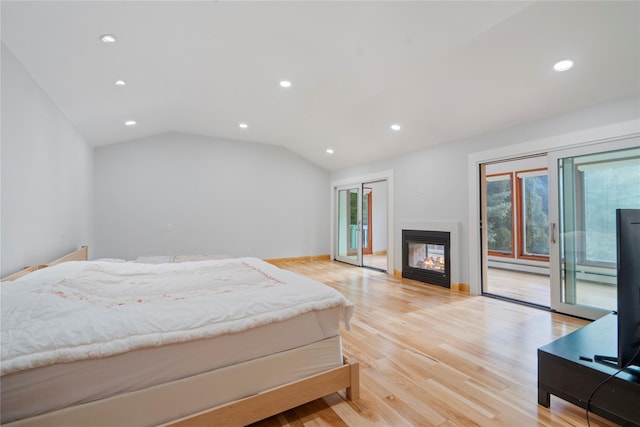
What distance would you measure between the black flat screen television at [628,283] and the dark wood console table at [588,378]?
17cm

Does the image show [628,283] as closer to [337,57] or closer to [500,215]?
[337,57]

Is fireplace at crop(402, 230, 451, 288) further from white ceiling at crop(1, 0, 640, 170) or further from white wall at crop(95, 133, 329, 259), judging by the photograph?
white wall at crop(95, 133, 329, 259)

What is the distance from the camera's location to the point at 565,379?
1.64m

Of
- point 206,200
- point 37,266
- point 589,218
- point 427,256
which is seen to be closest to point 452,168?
point 427,256

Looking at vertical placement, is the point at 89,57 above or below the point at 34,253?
above

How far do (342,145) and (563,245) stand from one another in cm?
388

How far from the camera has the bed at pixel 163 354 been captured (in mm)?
1104

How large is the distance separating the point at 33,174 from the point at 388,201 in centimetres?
506

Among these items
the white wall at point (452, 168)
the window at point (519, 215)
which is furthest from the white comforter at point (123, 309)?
the window at point (519, 215)

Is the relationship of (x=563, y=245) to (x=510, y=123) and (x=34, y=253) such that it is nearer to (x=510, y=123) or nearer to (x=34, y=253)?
(x=510, y=123)

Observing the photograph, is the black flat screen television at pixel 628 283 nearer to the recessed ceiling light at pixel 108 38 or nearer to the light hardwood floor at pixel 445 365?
the light hardwood floor at pixel 445 365

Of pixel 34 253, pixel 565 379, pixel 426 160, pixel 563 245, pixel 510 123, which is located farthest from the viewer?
pixel 426 160

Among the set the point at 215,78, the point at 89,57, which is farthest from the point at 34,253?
the point at 215,78

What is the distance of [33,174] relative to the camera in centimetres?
251
